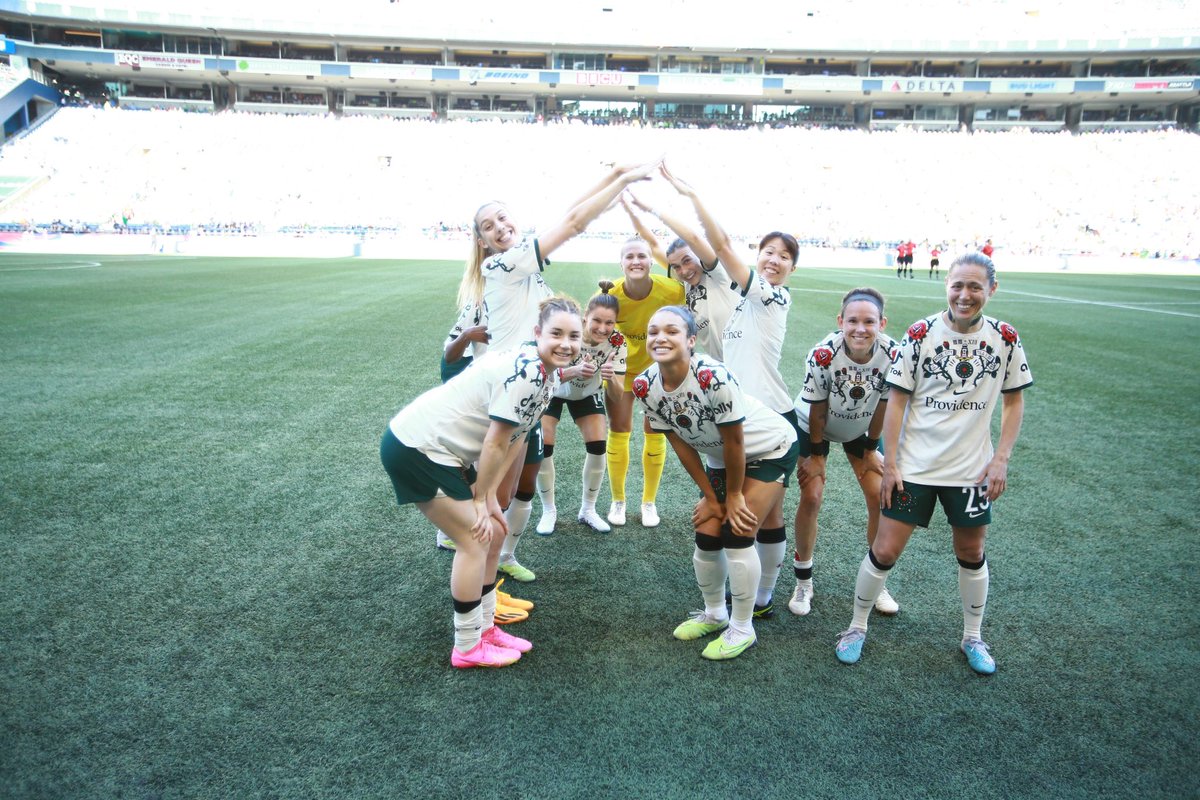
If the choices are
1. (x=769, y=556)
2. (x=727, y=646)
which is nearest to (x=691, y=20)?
(x=769, y=556)

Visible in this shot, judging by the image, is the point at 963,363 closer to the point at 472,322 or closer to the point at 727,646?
the point at 727,646

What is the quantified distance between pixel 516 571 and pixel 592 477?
1.04 meters

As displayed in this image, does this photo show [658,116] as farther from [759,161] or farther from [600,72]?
[759,161]

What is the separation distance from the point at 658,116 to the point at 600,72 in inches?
244

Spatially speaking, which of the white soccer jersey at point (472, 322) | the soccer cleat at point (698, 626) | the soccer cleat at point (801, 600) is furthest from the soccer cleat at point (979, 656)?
the white soccer jersey at point (472, 322)

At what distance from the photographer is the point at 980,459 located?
11.4 ft

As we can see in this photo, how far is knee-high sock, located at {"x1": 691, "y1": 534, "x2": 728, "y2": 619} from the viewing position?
366 centimetres

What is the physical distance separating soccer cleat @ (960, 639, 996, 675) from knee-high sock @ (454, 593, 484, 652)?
7.73 feet

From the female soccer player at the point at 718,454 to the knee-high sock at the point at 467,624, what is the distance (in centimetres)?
103

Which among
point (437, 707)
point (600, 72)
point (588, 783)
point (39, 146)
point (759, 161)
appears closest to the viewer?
point (588, 783)

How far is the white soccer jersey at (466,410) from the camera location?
3227 millimetres

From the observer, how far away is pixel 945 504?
3.50 meters

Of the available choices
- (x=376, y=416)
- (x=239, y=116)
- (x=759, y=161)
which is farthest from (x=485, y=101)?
(x=376, y=416)

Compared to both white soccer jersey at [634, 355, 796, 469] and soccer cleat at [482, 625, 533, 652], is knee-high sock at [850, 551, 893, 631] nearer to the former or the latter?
white soccer jersey at [634, 355, 796, 469]
